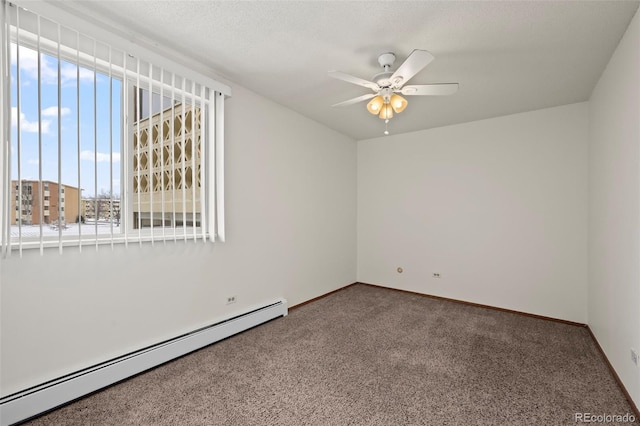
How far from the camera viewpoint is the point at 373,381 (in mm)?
2146

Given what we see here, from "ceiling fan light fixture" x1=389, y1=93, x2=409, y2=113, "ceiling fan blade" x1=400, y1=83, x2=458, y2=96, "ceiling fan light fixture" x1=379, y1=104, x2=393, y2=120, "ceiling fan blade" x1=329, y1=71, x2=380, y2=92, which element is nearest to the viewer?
"ceiling fan blade" x1=329, y1=71, x2=380, y2=92

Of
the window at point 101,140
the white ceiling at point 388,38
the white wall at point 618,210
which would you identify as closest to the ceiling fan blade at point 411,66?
the white ceiling at point 388,38

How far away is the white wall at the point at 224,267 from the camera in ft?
5.96

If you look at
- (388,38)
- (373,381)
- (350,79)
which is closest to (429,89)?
(388,38)

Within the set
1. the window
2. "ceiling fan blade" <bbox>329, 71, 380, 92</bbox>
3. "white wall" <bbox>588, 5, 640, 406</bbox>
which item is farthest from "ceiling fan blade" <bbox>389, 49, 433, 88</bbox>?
the window

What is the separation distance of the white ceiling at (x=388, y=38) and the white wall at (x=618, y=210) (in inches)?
9.6

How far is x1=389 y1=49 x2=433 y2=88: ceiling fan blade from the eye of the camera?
1.85 metres

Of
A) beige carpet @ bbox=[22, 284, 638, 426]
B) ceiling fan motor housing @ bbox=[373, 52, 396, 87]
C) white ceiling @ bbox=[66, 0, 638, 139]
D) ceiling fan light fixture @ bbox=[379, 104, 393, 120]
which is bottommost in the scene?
beige carpet @ bbox=[22, 284, 638, 426]

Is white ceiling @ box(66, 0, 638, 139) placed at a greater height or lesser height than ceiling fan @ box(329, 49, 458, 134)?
greater

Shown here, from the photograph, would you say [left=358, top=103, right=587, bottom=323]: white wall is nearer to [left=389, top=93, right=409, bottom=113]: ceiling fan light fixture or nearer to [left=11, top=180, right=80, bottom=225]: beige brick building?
[left=389, top=93, right=409, bottom=113]: ceiling fan light fixture

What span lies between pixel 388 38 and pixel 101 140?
221 cm

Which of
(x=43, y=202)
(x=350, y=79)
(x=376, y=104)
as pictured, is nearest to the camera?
(x=43, y=202)

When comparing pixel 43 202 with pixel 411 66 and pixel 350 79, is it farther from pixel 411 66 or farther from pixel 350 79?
pixel 411 66

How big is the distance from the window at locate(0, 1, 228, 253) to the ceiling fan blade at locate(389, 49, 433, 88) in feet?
5.25
